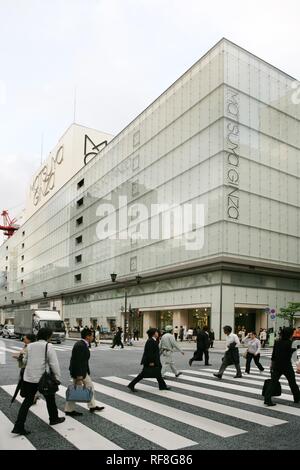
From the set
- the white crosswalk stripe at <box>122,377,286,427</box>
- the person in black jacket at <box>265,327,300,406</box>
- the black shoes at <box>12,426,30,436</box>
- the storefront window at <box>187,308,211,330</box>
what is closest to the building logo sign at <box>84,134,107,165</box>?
the storefront window at <box>187,308,211,330</box>

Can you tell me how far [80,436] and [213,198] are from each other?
1331 inches

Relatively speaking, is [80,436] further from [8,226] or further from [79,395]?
[8,226]

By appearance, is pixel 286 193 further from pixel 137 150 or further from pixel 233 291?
pixel 137 150

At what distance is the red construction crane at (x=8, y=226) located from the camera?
153425 mm

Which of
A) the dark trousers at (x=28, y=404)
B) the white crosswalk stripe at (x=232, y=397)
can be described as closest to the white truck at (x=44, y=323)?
the white crosswalk stripe at (x=232, y=397)

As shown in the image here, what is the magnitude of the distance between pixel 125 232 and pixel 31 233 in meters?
52.6

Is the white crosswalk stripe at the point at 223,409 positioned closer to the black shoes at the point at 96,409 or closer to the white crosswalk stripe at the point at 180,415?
the white crosswalk stripe at the point at 180,415

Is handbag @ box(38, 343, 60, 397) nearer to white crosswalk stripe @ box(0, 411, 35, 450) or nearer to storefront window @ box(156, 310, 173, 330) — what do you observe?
white crosswalk stripe @ box(0, 411, 35, 450)

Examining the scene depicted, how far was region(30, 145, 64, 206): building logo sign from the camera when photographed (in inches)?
3270

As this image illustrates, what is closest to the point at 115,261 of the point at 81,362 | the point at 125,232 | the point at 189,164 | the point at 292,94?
the point at 125,232

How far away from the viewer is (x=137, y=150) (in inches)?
2072

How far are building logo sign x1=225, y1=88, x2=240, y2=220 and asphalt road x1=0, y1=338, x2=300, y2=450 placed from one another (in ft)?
91.2

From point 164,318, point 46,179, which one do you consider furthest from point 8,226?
point 164,318

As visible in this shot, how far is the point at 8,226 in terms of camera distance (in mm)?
153500
